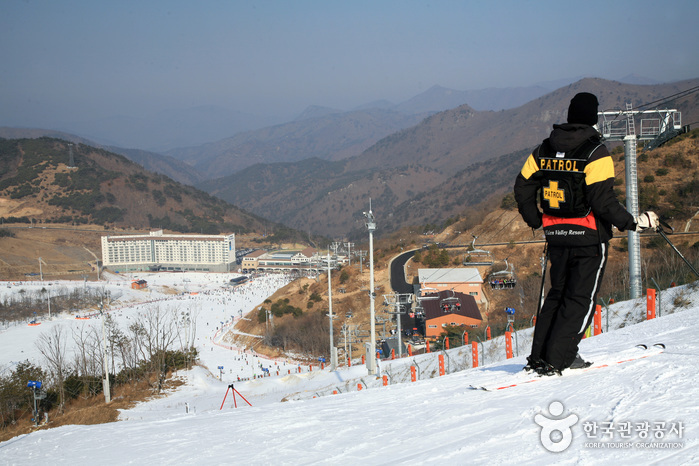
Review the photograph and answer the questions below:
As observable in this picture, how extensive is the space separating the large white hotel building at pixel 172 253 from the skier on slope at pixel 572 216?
96968 millimetres

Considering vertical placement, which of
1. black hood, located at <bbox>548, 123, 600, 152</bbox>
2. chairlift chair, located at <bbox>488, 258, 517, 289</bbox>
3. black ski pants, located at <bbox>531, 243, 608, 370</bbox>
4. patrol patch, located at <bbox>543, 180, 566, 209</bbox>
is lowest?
chairlift chair, located at <bbox>488, 258, 517, 289</bbox>

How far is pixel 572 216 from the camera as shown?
3613mm

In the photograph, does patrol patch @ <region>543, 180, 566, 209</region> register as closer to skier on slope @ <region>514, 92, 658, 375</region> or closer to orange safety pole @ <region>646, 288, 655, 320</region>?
skier on slope @ <region>514, 92, 658, 375</region>

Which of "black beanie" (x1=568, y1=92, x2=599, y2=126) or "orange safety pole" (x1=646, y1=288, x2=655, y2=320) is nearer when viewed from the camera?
"black beanie" (x1=568, y1=92, x2=599, y2=126)

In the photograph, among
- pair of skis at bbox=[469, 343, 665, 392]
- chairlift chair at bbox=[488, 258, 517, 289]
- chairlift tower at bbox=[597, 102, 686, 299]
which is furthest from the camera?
chairlift chair at bbox=[488, 258, 517, 289]

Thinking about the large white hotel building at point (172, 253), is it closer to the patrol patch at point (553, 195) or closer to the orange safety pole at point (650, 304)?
the orange safety pole at point (650, 304)

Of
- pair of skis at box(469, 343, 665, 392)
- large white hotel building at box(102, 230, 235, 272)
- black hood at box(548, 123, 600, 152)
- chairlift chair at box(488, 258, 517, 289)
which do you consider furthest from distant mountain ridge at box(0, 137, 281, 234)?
black hood at box(548, 123, 600, 152)

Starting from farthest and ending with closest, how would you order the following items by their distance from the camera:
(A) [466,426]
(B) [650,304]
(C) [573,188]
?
(B) [650,304], (C) [573,188], (A) [466,426]

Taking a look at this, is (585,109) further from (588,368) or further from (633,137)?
(633,137)

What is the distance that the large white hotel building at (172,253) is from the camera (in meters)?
96.4

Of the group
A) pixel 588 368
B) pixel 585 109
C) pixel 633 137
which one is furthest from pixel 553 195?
pixel 633 137

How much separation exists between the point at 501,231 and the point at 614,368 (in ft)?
134

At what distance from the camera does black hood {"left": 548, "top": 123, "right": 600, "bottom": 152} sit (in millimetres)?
3615

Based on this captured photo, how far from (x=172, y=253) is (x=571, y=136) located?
104 m
